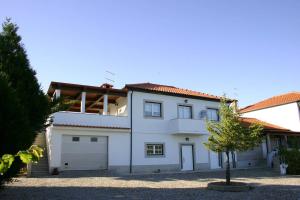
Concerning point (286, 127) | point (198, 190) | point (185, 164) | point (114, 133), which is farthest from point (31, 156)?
point (286, 127)

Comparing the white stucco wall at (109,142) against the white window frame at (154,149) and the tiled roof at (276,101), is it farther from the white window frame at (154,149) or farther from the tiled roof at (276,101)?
the tiled roof at (276,101)

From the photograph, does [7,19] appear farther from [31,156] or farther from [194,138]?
[194,138]

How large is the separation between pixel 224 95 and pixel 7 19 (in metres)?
10.2

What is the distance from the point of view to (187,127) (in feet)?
76.6

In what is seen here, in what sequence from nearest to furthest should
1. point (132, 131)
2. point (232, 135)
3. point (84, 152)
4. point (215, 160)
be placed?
point (232, 135)
point (84, 152)
point (132, 131)
point (215, 160)

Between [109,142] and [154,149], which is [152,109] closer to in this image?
[154,149]

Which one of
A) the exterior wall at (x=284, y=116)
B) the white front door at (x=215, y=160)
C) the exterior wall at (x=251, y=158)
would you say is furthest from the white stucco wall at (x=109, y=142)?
the exterior wall at (x=284, y=116)

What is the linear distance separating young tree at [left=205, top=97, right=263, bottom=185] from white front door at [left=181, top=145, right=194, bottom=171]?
10333 millimetres

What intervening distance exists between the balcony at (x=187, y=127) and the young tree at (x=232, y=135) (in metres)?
9.04

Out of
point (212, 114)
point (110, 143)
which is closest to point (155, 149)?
point (110, 143)

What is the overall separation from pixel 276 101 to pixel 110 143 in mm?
22348

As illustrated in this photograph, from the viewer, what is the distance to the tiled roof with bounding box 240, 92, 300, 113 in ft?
107

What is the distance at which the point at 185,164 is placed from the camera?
24062mm

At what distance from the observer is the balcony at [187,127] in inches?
907
